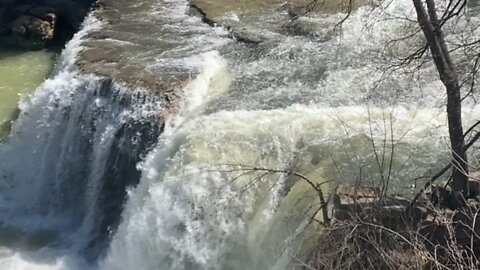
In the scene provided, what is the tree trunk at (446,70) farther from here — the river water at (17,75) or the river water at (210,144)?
the river water at (17,75)

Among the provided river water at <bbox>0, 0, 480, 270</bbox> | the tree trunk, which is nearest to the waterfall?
river water at <bbox>0, 0, 480, 270</bbox>

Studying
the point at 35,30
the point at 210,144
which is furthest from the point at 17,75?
the point at 210,144

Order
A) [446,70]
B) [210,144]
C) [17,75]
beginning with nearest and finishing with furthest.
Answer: [446,70]
[210,144]
[17,75]

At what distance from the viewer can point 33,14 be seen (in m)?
12.2

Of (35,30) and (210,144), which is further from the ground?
(210,144)

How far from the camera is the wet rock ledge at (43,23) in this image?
11.9m

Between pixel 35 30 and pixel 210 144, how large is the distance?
20.7 feet

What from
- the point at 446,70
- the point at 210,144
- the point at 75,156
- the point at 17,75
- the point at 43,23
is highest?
the point at 446,70

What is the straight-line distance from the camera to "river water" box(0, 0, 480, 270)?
19.9ft

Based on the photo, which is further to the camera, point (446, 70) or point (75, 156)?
point (75, 156)

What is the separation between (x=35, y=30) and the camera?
11914 mm

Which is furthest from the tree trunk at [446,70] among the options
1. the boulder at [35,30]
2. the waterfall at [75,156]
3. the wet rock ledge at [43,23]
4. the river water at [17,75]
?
the boulder at [35,30]

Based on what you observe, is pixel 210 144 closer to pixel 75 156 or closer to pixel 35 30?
pixel 75 156

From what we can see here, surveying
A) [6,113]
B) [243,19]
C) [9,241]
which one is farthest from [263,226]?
[6,113]
